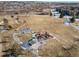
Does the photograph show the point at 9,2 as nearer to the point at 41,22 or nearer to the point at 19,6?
the point at 19,6

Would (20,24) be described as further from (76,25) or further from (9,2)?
(76,25)

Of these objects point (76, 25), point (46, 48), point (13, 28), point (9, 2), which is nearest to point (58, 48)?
point (46, 48)

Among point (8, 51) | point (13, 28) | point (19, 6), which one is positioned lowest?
point (8, 51)

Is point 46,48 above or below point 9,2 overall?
below

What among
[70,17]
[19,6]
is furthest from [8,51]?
[70,17]

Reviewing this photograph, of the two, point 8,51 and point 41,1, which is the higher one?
point 41,1
